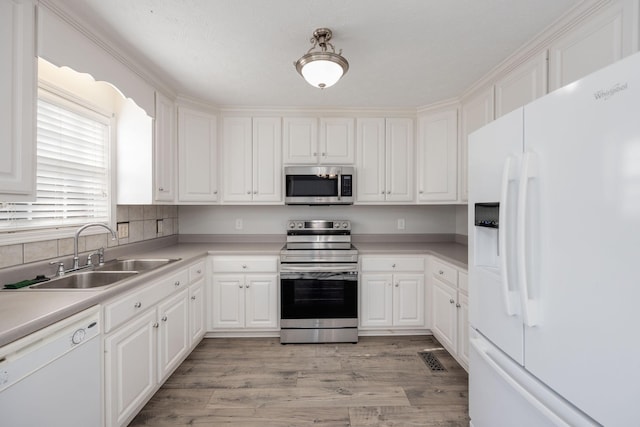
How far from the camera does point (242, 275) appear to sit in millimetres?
2664

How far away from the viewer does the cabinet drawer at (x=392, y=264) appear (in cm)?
271

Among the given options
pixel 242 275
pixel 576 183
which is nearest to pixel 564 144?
pixel 576 183

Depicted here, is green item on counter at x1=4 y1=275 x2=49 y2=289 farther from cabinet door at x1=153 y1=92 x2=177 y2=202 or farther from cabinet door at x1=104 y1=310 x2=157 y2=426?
cabinet door at x1=153 y1=92 x2=177 y2=202

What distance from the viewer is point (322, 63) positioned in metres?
1.58

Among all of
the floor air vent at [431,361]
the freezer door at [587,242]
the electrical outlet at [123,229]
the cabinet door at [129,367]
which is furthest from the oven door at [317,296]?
the freezer door at [587,242]

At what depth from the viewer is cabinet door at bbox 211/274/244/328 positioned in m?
2.65

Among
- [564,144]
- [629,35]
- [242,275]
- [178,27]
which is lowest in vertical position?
[242,275]

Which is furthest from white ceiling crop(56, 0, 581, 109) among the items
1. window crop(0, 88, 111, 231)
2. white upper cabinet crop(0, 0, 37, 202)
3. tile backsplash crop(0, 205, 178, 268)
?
tile backsplash crop(0, 205, 178, 268)

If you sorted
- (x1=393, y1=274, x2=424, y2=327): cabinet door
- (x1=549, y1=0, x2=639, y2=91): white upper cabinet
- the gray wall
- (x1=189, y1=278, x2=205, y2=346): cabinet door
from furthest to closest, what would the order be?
the gray wall < (x1=393, y1=274, x2=424, y2=327): cabinet door < (x1=189, y1=278, x2=205, y2=346): cabinet door < (x1=549, y1=0, x2=639, y2=91): white upper cabinet

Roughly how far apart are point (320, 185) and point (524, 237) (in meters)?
1.99

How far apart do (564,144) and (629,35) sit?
86 cm

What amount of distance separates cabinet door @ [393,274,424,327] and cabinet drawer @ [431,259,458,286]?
0.84 feet

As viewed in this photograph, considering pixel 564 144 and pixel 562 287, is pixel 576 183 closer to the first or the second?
pixel 564 144

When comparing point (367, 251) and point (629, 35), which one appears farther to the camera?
point (367, 251)
